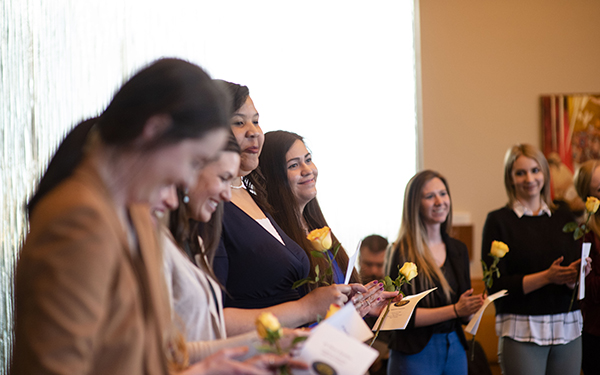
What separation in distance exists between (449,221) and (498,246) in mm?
398

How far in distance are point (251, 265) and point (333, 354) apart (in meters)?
0.72

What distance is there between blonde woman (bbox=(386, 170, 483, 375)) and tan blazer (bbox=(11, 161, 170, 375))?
6.27ft

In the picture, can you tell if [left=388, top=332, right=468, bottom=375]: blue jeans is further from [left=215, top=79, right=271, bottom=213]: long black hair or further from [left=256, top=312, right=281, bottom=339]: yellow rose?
[left=256, top=312, right=281, bottom=339]: yellow rose

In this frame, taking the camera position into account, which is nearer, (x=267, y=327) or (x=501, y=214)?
(x=267, y=327)

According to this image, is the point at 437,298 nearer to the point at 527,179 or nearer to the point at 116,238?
the point at 527,179

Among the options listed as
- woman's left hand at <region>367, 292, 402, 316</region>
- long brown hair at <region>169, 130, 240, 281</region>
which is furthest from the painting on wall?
long brown hair at <region>169, 130, 240, 281</region>

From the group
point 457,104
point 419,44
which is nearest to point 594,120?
point 457,104

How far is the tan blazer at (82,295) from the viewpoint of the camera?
78cm

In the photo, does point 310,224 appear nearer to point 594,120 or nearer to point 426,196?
point 426,196

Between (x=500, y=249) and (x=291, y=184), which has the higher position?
(x=291, y=184)

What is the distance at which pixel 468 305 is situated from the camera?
8.32 feet

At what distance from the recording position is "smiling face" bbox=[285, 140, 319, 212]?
219 cm

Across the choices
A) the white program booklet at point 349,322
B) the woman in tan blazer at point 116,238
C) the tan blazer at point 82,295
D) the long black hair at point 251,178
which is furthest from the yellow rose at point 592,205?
the tan blazer at point 82,295

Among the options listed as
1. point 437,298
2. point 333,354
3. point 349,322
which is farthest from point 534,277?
point 333,354
